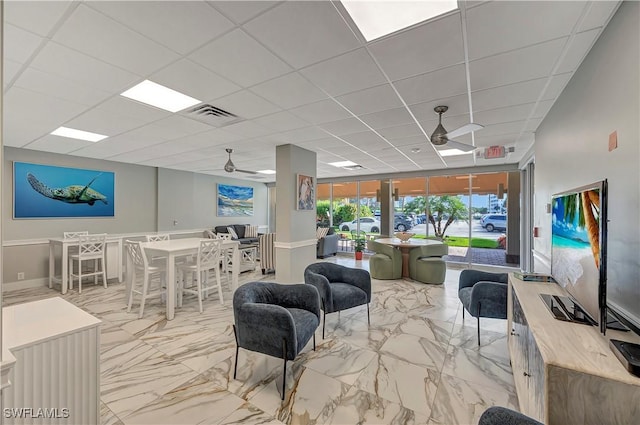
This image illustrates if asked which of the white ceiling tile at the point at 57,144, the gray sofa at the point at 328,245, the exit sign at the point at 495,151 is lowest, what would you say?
the gray sofa at the point at 328,245

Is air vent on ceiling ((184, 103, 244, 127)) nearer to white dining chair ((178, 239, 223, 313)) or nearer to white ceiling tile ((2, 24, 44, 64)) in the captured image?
white ceiling tile ((2, 24, 44, 64))

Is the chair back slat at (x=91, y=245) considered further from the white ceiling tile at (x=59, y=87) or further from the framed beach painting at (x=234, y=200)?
the framed beach painting at (x=234, y=200)

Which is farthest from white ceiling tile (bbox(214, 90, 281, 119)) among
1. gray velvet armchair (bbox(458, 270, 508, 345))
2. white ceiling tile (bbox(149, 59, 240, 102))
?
gray velvet armchair (bbox(458, 270, 508, 345))

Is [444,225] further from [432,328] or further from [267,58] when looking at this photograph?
[267,58]

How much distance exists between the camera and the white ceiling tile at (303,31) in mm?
1703

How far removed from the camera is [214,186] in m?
8.88

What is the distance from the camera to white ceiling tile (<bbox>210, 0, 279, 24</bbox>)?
5.37ft

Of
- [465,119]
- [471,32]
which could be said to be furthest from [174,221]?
[471,32]

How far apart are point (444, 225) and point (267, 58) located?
712cm

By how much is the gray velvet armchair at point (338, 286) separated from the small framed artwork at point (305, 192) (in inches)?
66.2

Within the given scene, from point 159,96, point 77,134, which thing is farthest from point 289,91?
point 77,134

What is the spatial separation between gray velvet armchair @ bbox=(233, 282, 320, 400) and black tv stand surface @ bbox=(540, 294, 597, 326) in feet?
5.74

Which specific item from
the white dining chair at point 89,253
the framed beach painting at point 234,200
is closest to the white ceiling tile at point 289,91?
the white dining chair at point 89,253

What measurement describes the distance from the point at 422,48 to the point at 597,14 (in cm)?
101
